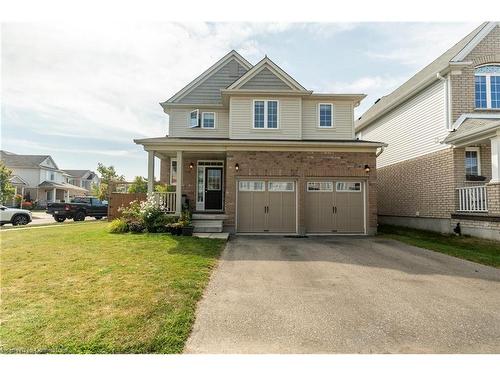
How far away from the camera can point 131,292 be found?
4.73 metres

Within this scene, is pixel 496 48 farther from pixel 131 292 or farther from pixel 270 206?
pixel 131 292

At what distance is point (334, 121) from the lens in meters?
13.9

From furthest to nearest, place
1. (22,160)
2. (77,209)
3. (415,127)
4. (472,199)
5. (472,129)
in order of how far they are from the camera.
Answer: (22,160) → (77,209) → (415,127) → (472,199) → (472,129)

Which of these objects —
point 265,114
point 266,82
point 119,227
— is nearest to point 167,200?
point 119,227

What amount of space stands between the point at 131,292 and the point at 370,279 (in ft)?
15.5

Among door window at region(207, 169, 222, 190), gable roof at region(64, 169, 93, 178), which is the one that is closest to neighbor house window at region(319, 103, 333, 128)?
door window at region(207, 169, 222, 190)

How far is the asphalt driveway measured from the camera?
336 cm

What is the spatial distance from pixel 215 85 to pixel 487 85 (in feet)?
42.7

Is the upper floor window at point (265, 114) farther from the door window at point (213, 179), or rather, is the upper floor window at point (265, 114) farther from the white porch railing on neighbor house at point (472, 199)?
the white porch railing on neighbor house at point (472, 199)

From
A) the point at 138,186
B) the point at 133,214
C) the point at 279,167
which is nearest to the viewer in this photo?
the point at 133,214

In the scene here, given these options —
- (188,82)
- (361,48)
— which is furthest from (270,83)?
(361,48)

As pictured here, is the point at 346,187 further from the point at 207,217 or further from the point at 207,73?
the point at 207,73

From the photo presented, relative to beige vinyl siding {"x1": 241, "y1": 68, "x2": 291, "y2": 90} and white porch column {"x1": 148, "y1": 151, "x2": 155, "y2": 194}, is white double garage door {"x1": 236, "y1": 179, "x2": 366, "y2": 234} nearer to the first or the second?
white porch column {"x1": 148, "y1": 151, "x2": 155, "y2": 194}

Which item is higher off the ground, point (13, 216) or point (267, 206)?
point (267, 206)
